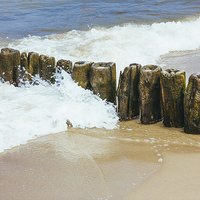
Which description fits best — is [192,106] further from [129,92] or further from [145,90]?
[129,92]

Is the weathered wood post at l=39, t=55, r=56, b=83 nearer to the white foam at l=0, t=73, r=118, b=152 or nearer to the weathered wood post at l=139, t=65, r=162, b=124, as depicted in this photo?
the white foam at l=0, t=73, r=118, b=152

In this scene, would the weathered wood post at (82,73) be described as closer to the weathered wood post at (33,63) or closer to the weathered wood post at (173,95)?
the weathered wood post at (33,63)

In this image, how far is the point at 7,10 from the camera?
44.8 ft

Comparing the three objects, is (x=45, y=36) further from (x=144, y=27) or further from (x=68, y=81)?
(x=68, y=81)

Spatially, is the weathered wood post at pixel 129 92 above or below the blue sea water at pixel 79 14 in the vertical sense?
below

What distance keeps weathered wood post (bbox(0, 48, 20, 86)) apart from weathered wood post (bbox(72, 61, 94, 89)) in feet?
3.93

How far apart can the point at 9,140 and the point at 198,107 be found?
7.41 ft

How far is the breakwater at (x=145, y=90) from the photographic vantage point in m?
3.08

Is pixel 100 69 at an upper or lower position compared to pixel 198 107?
upper

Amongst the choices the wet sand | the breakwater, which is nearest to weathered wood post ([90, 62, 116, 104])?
the breakwater

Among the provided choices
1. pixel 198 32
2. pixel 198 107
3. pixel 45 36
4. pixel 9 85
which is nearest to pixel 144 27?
pixel 198 32

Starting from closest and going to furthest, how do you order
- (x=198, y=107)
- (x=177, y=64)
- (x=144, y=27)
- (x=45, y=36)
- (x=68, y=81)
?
(x=198, y=107), (x=68, y=81), (x=177, y=64), (x=45, y=36), (x=144, y=27)

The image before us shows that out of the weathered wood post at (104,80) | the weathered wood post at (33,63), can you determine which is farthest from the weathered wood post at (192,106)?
the weathered wood post at (33,63)

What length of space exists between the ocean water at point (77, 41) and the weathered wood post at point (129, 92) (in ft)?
0.58
